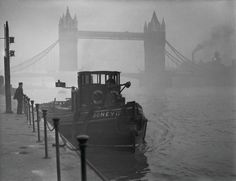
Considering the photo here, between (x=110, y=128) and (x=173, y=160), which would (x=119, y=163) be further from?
(x=173, y=160)

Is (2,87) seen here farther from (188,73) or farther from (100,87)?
(188,73)

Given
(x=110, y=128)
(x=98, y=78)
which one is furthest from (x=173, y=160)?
(x=98, y=78)

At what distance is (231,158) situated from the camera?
42.2ft

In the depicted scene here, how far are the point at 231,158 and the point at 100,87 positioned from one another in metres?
6.35

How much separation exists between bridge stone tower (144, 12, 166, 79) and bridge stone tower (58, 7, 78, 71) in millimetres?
21732

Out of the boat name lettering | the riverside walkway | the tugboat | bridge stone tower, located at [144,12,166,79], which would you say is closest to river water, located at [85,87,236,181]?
the tugboat

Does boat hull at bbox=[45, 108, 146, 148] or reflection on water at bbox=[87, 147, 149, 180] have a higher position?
boat hull at bbox=[45, 108, 146, 148]

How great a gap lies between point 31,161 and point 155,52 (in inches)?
3139

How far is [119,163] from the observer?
11.4 metres

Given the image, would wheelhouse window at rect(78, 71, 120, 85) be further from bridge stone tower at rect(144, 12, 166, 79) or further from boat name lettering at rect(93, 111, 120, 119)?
bridge stone tower at rect(144, 12, 166, 79)

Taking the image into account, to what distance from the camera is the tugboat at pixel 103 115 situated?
39.6 feet

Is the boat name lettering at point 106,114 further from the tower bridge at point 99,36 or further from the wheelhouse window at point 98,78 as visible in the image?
the tower bridge at point 99,36

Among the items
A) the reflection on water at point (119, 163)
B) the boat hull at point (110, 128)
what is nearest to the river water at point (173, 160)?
the reflection on water at point (119, 163)

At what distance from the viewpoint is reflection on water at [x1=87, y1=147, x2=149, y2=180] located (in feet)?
33.0
